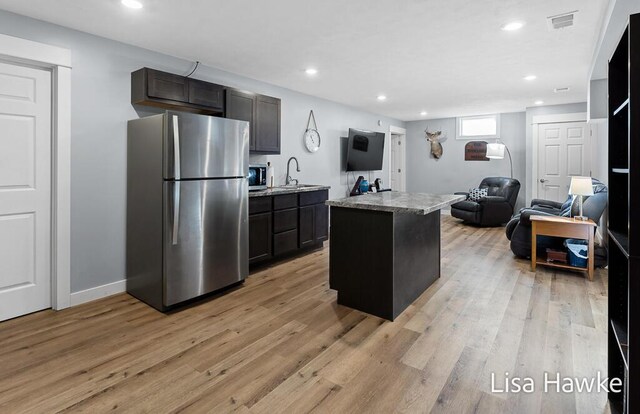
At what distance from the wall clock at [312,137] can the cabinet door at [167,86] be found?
230 cm

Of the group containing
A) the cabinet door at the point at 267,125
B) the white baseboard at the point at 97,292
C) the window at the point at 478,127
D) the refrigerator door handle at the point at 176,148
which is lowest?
the white baseboard at the point at 97,292

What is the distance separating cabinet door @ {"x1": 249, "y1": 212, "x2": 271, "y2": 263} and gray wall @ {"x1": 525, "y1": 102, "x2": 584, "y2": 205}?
5.68 metres

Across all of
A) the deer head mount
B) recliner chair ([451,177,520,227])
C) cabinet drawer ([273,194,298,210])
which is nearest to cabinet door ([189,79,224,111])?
cabinet drawer ([273,194,298,210])

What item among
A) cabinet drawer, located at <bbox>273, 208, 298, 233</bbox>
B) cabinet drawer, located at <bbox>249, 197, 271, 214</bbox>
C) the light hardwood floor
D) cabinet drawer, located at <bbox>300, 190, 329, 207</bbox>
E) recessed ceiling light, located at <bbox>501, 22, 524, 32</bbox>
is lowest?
the light hardwood floor

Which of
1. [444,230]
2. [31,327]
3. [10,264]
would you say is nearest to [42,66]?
[10,264]

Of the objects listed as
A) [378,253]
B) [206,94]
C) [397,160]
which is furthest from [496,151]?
[206,94]

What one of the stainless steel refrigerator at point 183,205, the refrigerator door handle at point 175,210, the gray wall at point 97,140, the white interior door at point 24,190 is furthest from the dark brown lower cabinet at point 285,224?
the white interior door at point 24,190

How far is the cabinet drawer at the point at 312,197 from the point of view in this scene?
4.57 metres

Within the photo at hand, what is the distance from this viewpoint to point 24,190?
2779 mm

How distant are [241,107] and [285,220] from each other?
4.70 ft

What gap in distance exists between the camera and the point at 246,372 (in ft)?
6.67

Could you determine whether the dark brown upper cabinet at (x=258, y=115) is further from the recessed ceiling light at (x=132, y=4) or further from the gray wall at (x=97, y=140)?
the recessed ceiling light at (x=132, y=4)

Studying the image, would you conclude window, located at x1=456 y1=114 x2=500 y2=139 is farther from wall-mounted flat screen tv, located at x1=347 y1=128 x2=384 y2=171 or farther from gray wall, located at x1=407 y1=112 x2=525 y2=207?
wall-mounted flat screen tv, located at x1=347 y1=128 x2=384 y2=171

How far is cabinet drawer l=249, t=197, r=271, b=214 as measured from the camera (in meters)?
3.84
